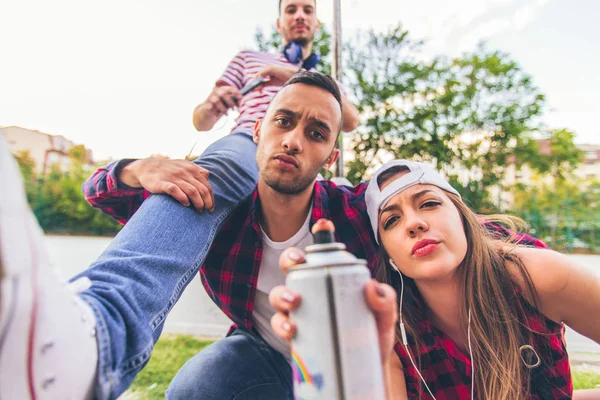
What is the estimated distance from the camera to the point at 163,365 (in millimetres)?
2992

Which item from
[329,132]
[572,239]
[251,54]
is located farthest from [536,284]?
[572,239]

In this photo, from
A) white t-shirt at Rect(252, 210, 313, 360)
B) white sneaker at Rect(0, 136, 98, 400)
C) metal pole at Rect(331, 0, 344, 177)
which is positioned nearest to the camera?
white sneaker at Rect(0, 136, 98, 400)

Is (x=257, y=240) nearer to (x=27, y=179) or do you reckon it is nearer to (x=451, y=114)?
(x=27, y=179)

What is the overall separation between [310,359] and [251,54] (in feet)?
8.81

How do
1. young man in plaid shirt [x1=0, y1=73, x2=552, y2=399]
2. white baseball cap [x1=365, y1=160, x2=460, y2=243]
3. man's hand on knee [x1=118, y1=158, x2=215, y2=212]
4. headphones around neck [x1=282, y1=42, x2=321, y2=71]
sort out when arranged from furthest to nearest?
headphones around neck [x1=282, y1=42, x2=321, y2=71], white baseball cap [x1=365, y1=160, x2=460, y2=243], man's hand on knee [x1=118, y1=158, x2=215, y2=212], young man in plaid shirt [x1=0, y1=73, x2=552, y2=399]

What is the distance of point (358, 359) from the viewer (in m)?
0.67

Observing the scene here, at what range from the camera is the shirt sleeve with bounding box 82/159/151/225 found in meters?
1.63

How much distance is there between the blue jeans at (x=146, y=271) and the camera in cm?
83

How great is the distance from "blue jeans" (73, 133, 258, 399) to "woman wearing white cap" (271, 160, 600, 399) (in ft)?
2.50

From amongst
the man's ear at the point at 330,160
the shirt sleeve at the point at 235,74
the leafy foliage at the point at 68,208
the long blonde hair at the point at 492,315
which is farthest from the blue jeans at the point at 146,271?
the leafy foliage at the point at 68,208

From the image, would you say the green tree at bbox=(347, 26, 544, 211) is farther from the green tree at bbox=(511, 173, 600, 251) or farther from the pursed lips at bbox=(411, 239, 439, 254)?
the pursed lips at bbox=(411, 239, 439, 254)

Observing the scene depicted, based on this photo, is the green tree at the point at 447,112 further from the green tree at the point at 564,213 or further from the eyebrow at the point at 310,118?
the eyebrow at the point at 310,118

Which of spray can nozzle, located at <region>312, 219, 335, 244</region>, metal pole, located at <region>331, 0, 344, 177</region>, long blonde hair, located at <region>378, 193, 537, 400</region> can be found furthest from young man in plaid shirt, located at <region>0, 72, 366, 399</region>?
metal pole, located at <region>331, 0, 344, 177</region>

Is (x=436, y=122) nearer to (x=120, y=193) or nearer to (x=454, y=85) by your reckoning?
(x=454, y=85)
